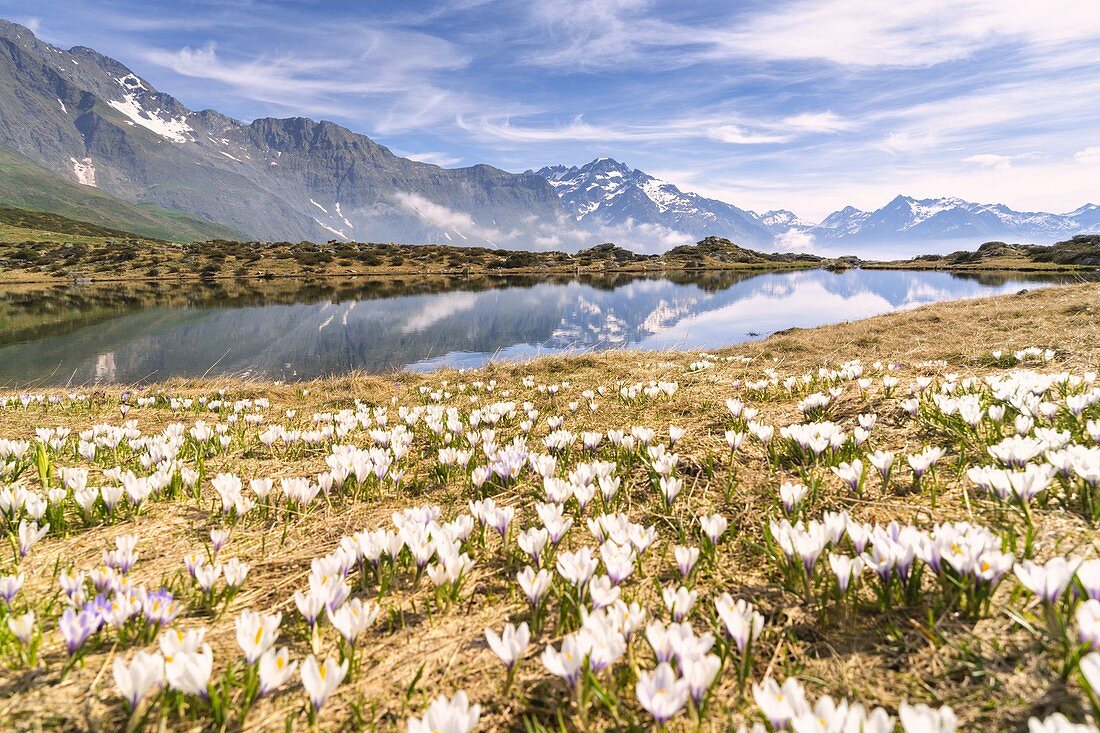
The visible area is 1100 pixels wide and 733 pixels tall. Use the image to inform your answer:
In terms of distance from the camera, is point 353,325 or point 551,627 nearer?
point 551,627

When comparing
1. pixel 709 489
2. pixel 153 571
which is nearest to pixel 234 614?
pixel 153 571

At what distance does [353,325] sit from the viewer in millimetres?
32688

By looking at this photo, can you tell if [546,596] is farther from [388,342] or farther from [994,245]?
[994,245]

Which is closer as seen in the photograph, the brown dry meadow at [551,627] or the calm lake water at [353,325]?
the brown dry meadow at [551,627]

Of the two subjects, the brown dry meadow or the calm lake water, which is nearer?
the brown dry meadow

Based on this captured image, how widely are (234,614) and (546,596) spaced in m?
1.41

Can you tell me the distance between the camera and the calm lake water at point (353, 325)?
22.9 meters

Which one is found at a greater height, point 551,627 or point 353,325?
point 551,627

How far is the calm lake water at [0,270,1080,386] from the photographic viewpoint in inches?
902

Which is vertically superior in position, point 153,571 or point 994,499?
point 994,499

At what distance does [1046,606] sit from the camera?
1.58 m

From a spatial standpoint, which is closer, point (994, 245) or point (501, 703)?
point (501, 703)

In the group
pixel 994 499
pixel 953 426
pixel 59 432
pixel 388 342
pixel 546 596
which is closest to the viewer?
pixel 546 596

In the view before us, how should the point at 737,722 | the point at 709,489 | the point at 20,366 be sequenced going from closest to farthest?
1. the point at 737,722
2. the point at 709,489
3. the point at 20,366
